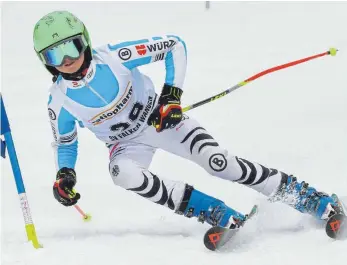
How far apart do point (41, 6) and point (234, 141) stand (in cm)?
849

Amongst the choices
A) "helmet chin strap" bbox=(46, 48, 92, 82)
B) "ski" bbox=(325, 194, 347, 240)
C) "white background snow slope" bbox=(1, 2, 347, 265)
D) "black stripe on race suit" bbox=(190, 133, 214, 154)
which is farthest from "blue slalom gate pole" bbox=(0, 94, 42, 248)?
"ski" bbox=(325, 194, 347, 240)

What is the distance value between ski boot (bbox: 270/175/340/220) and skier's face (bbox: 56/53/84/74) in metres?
1.48

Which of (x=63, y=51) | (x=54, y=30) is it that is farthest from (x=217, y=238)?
(x=54, y=30)

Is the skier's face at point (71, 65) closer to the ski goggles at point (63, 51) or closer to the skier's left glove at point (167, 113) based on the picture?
the ski goggles at point (63, 51)

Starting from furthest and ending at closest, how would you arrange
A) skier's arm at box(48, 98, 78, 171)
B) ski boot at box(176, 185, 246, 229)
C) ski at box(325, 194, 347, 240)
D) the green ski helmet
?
skier's arm at box(48, 98, 78, 171), ski boot at box(176, 185, 246, 229), the green ski helmet, ski at box(325, 194, 347, 240)

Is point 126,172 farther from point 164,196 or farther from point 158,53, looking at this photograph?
point 158,53

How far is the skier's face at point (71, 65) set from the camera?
3.79m

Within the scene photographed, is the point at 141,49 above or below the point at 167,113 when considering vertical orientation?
above

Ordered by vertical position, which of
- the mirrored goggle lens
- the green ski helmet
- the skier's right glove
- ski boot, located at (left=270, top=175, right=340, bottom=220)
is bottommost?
ski boot, located at (left=270, top=175, right=340, bottom=220)

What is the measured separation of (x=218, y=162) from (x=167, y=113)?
44 centimetres

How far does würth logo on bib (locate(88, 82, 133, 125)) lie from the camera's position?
4.05 meters

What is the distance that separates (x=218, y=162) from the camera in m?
3.97

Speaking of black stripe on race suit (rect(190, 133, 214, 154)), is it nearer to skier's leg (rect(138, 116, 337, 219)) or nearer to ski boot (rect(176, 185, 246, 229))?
skier's leg (rect(138, 116, 337, 219))

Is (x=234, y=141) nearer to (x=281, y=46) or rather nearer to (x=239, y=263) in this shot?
(x=239, y=263)
